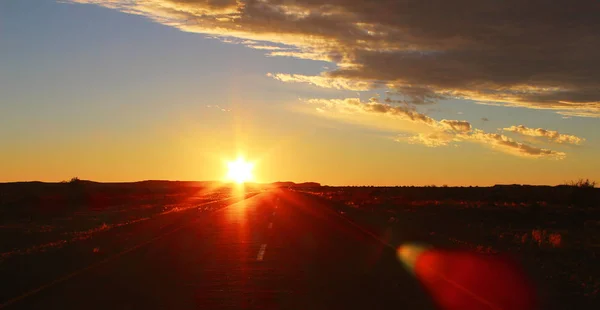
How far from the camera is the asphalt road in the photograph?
1028cm

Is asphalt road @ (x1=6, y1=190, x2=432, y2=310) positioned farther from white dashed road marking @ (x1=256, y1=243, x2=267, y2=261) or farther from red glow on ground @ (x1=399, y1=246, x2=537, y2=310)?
red glow on ground @ (x1=399, y1=246, x2=537, y2=310)

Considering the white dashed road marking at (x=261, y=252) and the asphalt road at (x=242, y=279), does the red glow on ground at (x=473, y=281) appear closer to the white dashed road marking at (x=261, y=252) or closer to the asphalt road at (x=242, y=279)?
the asphalt road at (x=242, y=279)

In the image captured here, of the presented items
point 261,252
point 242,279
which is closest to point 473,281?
point 242,279

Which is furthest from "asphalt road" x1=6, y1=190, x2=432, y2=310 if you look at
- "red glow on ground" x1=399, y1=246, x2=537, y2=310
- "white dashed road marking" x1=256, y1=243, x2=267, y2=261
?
"red glow on ground" x1=399, y1=246, x2=537, y2=310

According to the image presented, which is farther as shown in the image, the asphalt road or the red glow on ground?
the red glow on ground

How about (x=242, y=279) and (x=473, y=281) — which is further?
(x=473, y=281)

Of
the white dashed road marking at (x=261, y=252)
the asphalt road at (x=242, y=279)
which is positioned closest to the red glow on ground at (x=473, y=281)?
the asphalt road at (x=242, y=279)

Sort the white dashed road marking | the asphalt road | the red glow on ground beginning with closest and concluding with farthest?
the asphalt road < the red glow on ground < the white dashed road marking

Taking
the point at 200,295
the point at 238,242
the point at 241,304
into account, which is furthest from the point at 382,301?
the point at 238,242

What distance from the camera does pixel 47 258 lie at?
662 inches

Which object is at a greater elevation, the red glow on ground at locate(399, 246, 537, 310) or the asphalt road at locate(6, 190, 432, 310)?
the asphalt road at locate(6, 190, 432, 310)

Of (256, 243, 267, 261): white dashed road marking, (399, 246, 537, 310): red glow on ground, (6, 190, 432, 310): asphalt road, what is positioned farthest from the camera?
(256, 243, 267, 261): white dashed road marking

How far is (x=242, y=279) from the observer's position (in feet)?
41.9

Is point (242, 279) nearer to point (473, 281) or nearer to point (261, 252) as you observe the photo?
point (473, 281)
